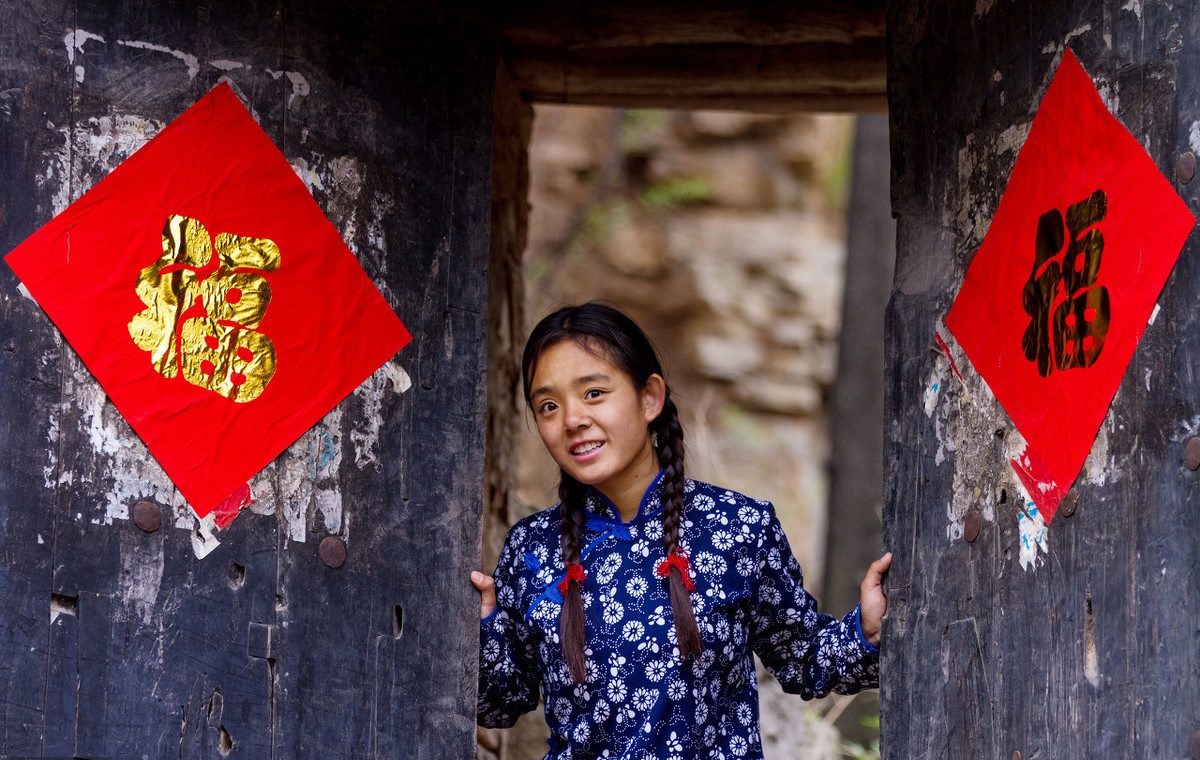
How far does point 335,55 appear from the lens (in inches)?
99.1

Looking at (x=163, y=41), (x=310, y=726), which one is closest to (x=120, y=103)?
(x=163, y=41)

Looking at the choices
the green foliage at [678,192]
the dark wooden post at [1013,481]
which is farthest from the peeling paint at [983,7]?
the green foliage at [678,192]

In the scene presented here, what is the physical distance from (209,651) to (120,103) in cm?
101

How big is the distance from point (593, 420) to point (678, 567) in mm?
334

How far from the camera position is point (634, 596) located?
8.17 ft

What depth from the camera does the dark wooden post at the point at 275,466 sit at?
219cm

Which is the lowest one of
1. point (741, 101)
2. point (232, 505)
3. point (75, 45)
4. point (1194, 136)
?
point (232, 505)

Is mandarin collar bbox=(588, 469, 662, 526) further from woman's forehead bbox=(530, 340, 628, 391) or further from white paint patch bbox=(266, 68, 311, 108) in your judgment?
white paint patch bbox=(266, 68, 311, 108)

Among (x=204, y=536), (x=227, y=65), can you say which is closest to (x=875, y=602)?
(x=204, y=536)

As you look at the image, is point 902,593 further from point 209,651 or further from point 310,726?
point 209,651

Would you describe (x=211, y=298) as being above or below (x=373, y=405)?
above

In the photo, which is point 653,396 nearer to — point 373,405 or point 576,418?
point 576,418

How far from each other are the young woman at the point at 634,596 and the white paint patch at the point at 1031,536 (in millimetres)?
397

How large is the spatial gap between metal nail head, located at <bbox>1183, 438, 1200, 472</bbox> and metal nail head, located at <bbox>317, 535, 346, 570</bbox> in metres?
1.47
